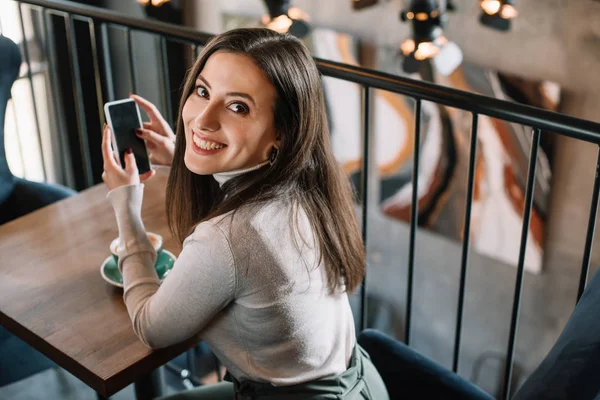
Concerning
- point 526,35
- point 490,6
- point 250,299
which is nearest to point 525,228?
point 250,299

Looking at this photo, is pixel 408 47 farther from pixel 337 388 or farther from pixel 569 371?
pixel 569 371

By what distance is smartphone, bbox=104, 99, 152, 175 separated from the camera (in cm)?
156

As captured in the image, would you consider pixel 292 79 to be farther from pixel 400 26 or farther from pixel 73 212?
pixel 400 26

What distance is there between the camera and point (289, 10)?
19.0ft

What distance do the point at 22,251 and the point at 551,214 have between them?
4.51 m

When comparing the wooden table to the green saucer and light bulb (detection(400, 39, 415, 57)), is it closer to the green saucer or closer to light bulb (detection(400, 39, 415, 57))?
the green saucer

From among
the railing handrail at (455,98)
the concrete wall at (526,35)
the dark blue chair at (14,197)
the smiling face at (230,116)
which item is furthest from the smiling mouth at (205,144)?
the concrete wall at (526,35)

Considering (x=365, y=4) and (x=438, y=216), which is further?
(x=438, y=216)

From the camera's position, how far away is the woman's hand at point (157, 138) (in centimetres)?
171

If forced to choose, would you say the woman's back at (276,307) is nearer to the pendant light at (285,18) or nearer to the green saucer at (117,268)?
the green saucer at (117,268)

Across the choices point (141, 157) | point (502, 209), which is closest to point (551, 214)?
point (502, 209)

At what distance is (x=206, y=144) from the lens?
1.30 metres

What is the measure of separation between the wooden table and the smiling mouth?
370 millimetres

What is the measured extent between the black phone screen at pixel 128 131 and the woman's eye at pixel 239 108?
40 centimetres
